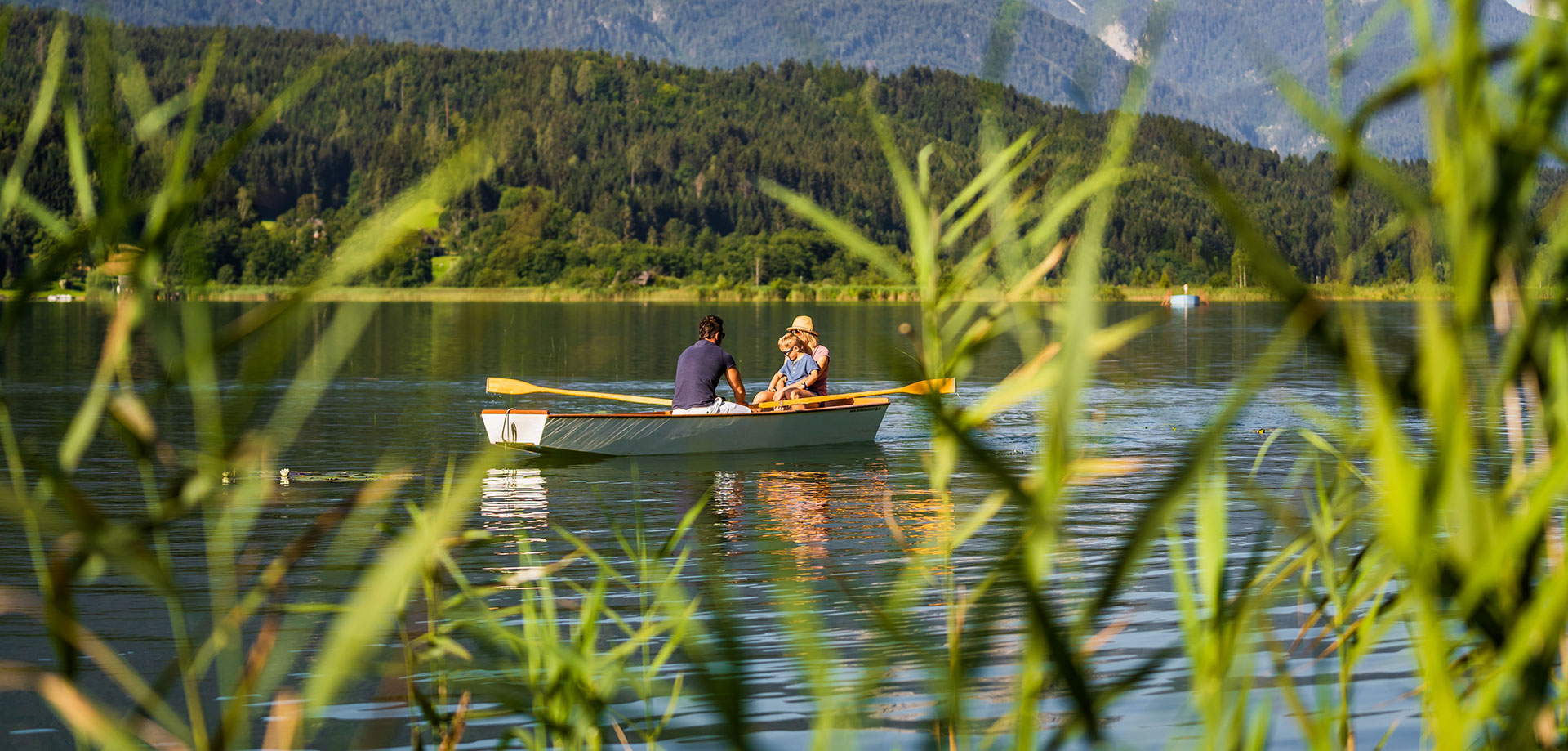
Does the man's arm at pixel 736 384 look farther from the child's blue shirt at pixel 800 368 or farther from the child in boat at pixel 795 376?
the child's blue shirt at pixel 800 368

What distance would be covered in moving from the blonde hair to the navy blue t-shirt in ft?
2.83

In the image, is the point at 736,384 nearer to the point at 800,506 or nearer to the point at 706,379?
the point at 706,379

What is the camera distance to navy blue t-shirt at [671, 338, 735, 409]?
1424 centimetres

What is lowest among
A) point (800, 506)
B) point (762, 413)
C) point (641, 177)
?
point (800, 506)

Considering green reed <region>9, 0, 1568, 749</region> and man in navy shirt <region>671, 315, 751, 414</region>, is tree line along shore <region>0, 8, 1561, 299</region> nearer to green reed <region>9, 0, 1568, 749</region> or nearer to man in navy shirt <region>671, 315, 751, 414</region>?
green reed <region>9, 0, 1568, 749</region>

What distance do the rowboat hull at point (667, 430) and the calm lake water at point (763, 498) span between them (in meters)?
0.20

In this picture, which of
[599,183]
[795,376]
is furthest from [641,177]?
[795,376]

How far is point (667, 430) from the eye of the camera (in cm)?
1461

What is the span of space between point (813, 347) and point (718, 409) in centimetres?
156

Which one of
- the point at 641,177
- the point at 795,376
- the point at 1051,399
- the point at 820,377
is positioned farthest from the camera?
the point at 641,177

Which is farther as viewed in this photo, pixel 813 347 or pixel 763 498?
pixel 813 347

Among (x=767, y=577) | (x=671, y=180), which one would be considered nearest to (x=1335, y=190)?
(x=767, y=577)

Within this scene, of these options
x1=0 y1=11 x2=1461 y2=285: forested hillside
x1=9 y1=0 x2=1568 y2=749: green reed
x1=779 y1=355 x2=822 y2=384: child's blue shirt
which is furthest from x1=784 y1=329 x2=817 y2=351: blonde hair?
x1=9 y1=0 x2=1568 y2=749: green reed

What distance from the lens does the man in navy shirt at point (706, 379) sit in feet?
46.6
